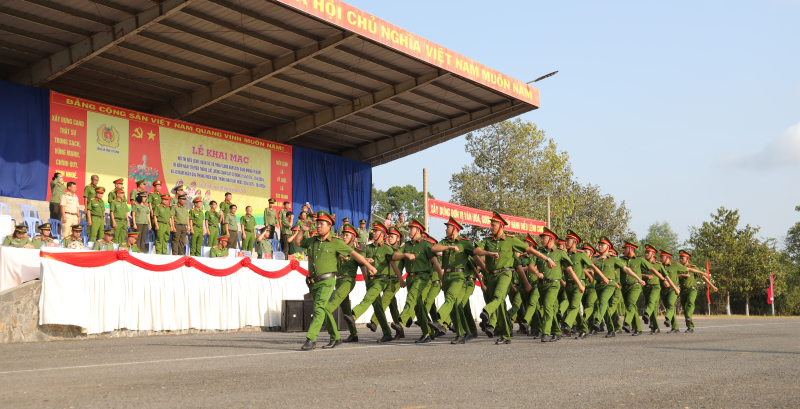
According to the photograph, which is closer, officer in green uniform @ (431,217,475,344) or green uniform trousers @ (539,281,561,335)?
officer in green uniform @ (431,217,475,344)

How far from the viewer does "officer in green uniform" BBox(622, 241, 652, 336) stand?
48.3ft

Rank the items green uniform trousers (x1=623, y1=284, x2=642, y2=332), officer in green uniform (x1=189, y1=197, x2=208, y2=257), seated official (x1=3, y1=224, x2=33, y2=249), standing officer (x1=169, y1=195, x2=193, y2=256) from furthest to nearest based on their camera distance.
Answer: officer in green uniform (x1=189, y1=197, x2=208, y2=257) → standing officer (x1=169, y1=195, x2=193, y2=256) → green uniform trousers (x1=623, y1=284, x2=642, y2=332) → seated official (x1=3, y1=224, x2=33, y2=249)

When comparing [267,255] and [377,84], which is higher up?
Result: [377,84]

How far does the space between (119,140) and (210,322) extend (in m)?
8.96

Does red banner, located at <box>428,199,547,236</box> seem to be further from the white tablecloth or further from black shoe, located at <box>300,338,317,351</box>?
black shoe, located at <box>300,338,317,351</box>

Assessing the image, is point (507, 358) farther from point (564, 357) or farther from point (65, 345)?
point (65, 345)

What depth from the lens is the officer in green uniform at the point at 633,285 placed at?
14.7 meters

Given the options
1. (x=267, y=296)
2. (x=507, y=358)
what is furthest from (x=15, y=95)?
(x=507, y=358)

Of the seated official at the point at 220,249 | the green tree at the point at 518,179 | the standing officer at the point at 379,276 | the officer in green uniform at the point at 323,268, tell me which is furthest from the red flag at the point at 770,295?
the officer in green uniform at the point at 323,268

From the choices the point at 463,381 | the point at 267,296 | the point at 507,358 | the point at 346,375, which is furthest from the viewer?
the point at 267,296

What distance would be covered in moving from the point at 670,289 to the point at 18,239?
13733 millimetres

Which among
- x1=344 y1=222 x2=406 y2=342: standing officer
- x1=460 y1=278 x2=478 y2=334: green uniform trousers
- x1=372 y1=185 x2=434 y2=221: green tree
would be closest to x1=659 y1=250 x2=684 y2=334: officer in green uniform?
x1=460 y1=278 x2=478 y2=334: green uniform trousers

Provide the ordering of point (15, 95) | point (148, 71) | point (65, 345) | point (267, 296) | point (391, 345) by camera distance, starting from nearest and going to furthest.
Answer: point (391, 345)
point (65, 345)
point (267, 296)
point (15, 95)
point (148, 71)

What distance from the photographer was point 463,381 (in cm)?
617
